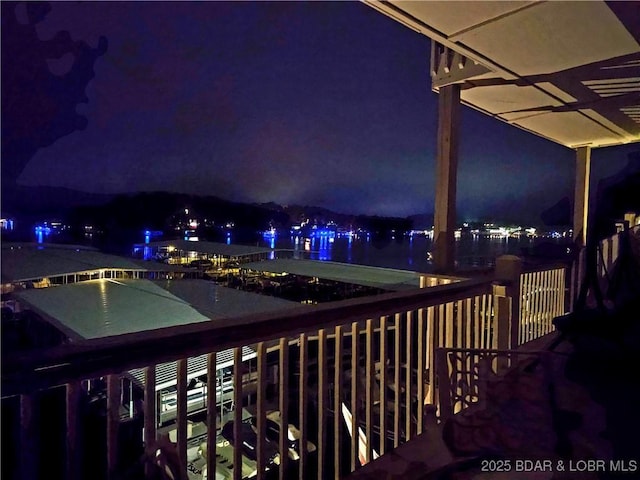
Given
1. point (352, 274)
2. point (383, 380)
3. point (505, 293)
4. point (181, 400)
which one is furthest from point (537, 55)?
point (352, 274)

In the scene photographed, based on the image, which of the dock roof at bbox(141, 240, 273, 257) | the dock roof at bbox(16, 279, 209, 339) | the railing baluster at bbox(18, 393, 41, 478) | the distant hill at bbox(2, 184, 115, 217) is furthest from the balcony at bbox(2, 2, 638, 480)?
the dock roof at bbox(141, 240, 273, 257)

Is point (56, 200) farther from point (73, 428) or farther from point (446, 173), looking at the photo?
point (73, 428)

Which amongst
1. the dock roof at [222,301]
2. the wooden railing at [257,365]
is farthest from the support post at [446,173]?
the dock roof at [222,301]

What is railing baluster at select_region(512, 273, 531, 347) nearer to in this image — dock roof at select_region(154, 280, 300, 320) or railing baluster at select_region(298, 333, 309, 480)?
railing baluster at select_region(298, 333, 309, 480)

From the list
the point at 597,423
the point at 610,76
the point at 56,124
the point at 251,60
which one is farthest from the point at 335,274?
the point at 597,423

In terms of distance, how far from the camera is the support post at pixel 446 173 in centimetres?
345

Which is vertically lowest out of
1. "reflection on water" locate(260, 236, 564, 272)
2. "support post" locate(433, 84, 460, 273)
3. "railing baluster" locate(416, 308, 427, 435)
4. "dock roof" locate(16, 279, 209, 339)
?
"reflection on water" locate(260, 236, 564, 272)

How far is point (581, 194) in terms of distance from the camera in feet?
19.3

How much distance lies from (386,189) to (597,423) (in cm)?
2773

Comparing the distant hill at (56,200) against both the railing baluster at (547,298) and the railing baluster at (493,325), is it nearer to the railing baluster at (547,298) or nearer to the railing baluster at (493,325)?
the railing baluster at (493,325)

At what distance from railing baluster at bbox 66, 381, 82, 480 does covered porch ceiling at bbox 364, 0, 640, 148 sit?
2.59m

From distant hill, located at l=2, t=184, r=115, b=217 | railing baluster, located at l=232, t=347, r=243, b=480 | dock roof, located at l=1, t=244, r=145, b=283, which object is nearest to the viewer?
railing baluster, located at l=232, t=347, r=243, b=480

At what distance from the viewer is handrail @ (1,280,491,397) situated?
108cm

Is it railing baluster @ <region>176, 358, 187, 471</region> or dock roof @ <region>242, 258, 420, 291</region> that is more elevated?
railing baluster @ <region>176, 358, 187, 471</region>
